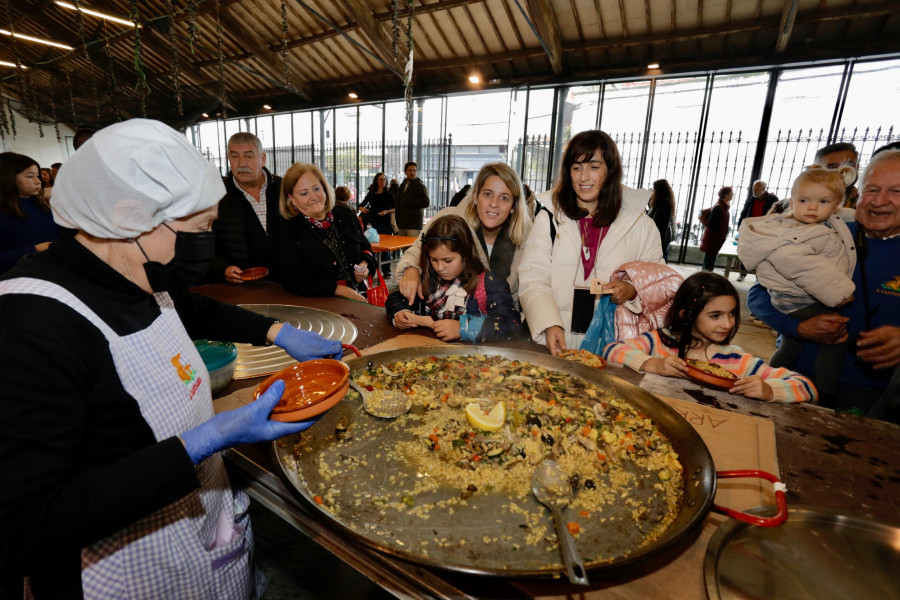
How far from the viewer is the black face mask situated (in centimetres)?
105

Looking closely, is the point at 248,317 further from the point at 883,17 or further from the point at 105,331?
Answer: the point at 883,17

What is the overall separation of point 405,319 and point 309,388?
1056 mm

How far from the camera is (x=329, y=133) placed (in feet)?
44.3

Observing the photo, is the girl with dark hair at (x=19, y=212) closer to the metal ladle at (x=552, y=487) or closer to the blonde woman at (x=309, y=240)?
the blonde woman at (x=309, y=240)

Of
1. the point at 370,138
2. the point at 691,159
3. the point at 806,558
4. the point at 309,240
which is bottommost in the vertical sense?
the point at 806,558

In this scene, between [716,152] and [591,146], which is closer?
[591,146]

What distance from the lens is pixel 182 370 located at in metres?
1.15

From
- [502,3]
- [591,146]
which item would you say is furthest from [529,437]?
[502,3]

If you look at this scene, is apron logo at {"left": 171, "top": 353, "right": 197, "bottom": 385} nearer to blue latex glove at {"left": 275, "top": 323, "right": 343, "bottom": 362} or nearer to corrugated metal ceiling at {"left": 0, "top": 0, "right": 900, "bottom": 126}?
blue latex glove at {"left": 275, "top": 323, "right": 343, "bottom": 362}

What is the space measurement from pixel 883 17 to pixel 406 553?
9977 mm

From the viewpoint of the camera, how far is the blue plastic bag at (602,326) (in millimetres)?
2463

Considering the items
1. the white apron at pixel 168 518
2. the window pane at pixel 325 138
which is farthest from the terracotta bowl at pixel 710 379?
the window pane at pixel 325 138

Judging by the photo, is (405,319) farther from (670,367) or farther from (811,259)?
(811,259)

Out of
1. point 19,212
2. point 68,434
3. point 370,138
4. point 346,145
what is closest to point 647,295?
point 68,434
